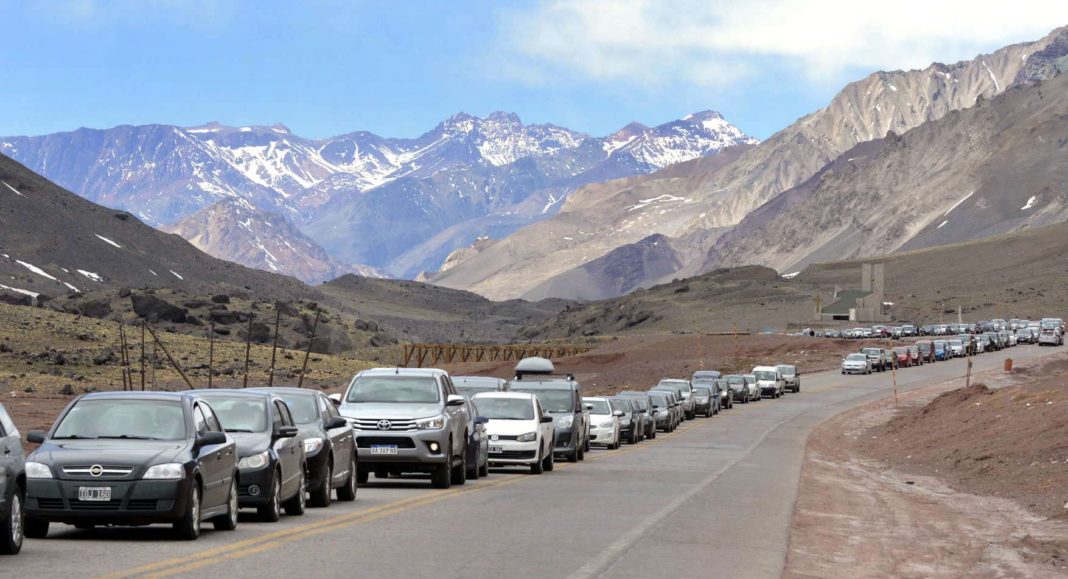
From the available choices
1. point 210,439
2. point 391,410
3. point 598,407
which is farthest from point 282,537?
point 598,407

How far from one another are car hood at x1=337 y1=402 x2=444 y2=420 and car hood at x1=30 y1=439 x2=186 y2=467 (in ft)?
29.3

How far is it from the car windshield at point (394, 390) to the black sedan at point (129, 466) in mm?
8570

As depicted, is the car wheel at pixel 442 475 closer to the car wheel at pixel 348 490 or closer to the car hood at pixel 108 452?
the car wheel at pixel 348 490

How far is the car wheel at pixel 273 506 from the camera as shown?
17.5 m

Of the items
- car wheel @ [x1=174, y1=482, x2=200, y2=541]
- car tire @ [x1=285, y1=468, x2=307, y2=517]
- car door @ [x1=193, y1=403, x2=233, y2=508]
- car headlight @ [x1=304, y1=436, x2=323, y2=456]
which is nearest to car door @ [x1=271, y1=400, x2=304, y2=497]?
car tire @ [x1=285, y1=468, x2=307, y2=517]

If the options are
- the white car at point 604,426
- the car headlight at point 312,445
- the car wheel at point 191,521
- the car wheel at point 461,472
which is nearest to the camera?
the car wheel at point 191,521

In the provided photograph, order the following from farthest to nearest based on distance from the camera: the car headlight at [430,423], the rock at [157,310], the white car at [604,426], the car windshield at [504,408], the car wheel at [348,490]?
the rock at [157,310] < the white car at [604,426] < the car windshield at [504,408] < the car headlight at [430,423] < the car wheel at [348,490]

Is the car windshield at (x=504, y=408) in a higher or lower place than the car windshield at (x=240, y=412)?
lower

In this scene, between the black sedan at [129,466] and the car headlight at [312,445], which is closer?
the black sedan at [129,466]

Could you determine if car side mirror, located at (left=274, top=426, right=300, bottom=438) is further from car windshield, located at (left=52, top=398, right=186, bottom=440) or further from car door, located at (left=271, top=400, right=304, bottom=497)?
car windshield, located at (left=52, top=398, right=186, bottom=440)

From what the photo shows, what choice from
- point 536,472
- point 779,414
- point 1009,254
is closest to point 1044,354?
point 779,414

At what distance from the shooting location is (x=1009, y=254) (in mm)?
197500

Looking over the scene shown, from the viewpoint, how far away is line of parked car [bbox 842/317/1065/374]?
90.4m

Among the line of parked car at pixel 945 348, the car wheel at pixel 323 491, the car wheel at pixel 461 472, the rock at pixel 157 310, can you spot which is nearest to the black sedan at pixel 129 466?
the car wheel at pixel 323 491
